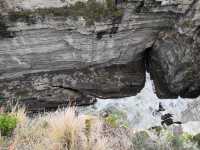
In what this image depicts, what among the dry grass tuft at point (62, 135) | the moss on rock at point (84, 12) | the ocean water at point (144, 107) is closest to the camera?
the dry grass tuft at point (62, 135)

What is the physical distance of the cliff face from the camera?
6699 millimetres

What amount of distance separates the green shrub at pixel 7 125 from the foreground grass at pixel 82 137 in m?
0.05

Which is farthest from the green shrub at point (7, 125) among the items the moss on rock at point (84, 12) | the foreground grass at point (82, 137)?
the moss on rock at point (84, 12)

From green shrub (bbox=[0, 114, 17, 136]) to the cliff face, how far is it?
2190mm

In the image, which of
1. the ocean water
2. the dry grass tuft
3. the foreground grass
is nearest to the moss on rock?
the ocean water

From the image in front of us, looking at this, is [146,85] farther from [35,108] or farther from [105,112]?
[35,108]

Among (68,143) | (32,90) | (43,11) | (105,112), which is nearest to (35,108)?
(32,90)

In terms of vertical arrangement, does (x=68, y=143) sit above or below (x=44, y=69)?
below

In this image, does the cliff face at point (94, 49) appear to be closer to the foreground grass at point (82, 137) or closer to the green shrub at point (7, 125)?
the foreground grass at point (82, 137)

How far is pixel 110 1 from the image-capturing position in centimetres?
672

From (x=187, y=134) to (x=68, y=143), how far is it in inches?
68.8

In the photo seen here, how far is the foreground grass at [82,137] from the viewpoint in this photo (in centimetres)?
453

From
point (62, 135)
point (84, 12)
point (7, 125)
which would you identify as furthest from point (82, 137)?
point (84, 12)

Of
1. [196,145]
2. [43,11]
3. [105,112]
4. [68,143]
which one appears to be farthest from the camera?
[105,112]
